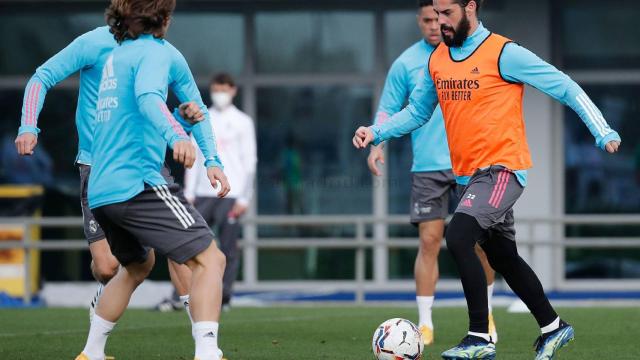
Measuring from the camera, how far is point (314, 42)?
15812 mm

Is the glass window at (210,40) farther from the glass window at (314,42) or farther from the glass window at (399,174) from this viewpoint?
the glass window at (399,174)

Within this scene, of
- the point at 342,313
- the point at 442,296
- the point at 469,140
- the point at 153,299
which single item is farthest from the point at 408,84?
the point at 442,296

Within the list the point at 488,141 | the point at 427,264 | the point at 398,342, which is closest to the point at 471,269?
the point at 398,342

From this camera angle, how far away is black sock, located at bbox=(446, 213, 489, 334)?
21.6ft

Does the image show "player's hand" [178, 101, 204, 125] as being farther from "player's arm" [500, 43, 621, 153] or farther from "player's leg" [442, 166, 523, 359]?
"player's arm" [500, 43, 621, 153]

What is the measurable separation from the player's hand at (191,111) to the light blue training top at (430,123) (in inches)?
105

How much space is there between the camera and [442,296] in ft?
49.1

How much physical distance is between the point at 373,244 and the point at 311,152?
2727 millimetres

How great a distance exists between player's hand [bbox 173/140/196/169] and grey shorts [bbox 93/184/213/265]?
44cm

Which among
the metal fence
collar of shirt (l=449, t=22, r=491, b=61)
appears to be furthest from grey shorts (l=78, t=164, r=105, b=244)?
the metal fence

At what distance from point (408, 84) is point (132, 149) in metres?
3.11

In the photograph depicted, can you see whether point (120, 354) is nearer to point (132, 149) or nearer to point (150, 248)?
point (150, 248)

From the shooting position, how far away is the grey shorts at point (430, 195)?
8547 millimetres

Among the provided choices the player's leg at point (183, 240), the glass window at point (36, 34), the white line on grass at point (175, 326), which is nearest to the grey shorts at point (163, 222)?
the player's leg at point (183, 240)
